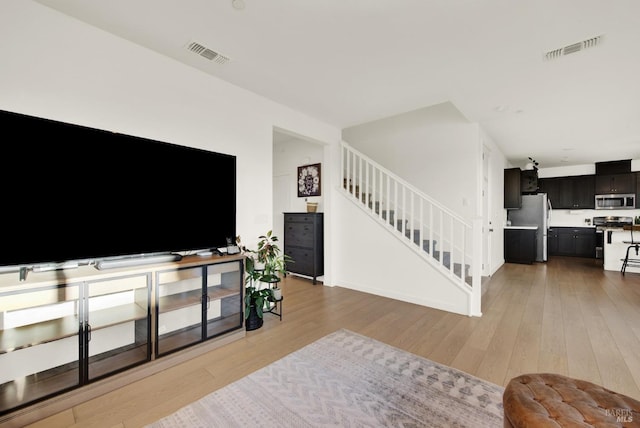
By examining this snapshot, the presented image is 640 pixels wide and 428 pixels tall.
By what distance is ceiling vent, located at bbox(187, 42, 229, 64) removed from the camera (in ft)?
7.86

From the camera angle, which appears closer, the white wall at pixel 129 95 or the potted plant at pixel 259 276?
the white wall at pixel 129 95

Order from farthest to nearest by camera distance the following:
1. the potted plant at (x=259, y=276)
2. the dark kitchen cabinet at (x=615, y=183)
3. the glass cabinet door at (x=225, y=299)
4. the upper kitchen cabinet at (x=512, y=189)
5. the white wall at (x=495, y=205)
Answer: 1. the dark kitchen cabinet at (x=615, y=183)
2. the upper kitchen cabinet at (x=512, y=189)
3. the white wall at (x=495, y=205)
4. the potted plant at (x=259, y=276)
5. the glass cabinet door at (x=225, y=299)

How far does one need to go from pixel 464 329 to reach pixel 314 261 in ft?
8.11

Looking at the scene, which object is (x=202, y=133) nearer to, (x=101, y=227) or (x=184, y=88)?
(x=184, y=88)

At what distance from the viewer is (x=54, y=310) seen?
6.34ft

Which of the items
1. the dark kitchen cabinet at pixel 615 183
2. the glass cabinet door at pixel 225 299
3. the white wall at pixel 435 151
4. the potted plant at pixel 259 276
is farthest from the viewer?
the dark kitchen cabinet at pixel 615 183

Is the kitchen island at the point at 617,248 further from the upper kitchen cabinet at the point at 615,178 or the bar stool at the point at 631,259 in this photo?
the upper kitchen cabinet at the point at 615,178

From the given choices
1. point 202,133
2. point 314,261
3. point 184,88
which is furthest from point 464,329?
point 184,88

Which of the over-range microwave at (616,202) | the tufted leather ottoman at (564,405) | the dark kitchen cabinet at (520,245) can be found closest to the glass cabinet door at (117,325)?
the tufted leather ottoman at (564,405)

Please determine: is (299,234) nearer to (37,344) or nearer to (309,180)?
(309,180)

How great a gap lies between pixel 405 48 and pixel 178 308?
3.00m

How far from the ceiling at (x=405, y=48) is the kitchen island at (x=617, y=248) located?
3090mm

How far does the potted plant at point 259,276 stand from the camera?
2855 millimetres

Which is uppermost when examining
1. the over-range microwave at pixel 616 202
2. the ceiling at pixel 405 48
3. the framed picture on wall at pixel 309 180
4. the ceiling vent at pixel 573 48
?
the ceiling at pixel 405 48
